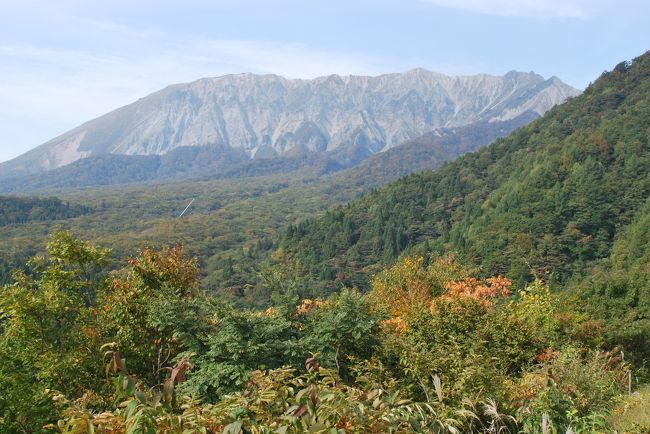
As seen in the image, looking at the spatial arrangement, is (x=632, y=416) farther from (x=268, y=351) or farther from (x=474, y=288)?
(x=474, y=288)

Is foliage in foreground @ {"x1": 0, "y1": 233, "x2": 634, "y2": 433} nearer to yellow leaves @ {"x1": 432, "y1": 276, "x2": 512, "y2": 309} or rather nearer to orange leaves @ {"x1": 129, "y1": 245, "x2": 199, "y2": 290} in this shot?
orange leaves @ {"x1": 129, "y1": 245, "x2": 199, "y2": 290}

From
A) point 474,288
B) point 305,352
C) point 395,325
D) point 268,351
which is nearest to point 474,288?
point 474,288

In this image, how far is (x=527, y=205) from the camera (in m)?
76.4

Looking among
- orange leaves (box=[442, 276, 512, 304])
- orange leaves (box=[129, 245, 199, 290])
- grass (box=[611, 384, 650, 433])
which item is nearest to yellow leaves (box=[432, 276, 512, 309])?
orange leaves (box=[442, 276, 512, 304])

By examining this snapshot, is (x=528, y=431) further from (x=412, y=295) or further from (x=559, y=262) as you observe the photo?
(x=559, y=262)

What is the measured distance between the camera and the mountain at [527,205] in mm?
64938

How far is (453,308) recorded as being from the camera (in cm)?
1391

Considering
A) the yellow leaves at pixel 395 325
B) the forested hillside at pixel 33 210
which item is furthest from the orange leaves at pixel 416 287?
the forested hillside at pixel 33 210

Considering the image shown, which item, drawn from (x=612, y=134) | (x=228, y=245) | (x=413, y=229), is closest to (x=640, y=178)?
(x=612, y=134)

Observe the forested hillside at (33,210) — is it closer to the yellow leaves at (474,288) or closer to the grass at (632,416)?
the yellow leaves at (474,288)

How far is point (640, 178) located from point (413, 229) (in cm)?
4074

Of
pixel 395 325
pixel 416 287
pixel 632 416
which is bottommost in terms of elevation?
pixel 416 287

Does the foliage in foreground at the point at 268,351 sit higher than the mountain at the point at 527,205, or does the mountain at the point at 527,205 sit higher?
the foliage in foreground at the point at 268,351

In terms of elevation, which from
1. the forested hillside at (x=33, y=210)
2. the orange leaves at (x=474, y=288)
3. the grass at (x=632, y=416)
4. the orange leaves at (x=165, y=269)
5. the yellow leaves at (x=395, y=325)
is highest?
the orange leaves at (x=165, y=269)
